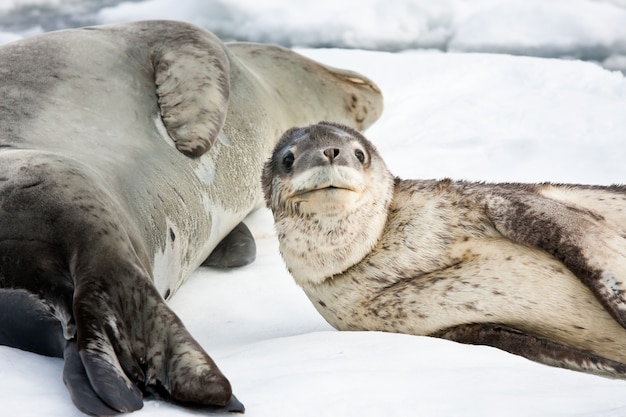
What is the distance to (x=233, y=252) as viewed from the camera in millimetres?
4402

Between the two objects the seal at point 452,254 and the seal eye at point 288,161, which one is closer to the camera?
the seal at point 452,254

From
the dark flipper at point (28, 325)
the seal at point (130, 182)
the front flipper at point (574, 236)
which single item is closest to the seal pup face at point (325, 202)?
the front flipper at point (574, 236)

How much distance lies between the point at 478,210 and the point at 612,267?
0.50m

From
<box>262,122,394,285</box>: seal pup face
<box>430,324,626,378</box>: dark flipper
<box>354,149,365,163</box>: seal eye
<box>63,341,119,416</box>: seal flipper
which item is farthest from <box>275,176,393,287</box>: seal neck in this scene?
<box>63,341,119,416</box>: seal flipper

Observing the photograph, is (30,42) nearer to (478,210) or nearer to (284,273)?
(284,273)

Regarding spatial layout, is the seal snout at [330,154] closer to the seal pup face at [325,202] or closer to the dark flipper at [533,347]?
the seal pup face at [325,202]

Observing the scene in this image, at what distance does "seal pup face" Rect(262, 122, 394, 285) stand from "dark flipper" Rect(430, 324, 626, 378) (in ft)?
1.38

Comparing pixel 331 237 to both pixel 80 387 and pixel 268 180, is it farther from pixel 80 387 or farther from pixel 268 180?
pixel 80 387

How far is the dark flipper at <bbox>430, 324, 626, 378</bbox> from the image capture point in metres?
2.73

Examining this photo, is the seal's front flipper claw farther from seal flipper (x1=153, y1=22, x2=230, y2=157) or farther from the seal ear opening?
seal flipper (x1=153, y1=22, x2=230, y2=157)

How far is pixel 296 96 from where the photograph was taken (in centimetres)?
545

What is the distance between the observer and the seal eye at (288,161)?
302 cm

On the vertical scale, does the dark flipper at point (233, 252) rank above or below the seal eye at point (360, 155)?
below

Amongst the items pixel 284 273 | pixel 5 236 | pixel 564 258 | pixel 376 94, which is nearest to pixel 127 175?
pixel 5 236
